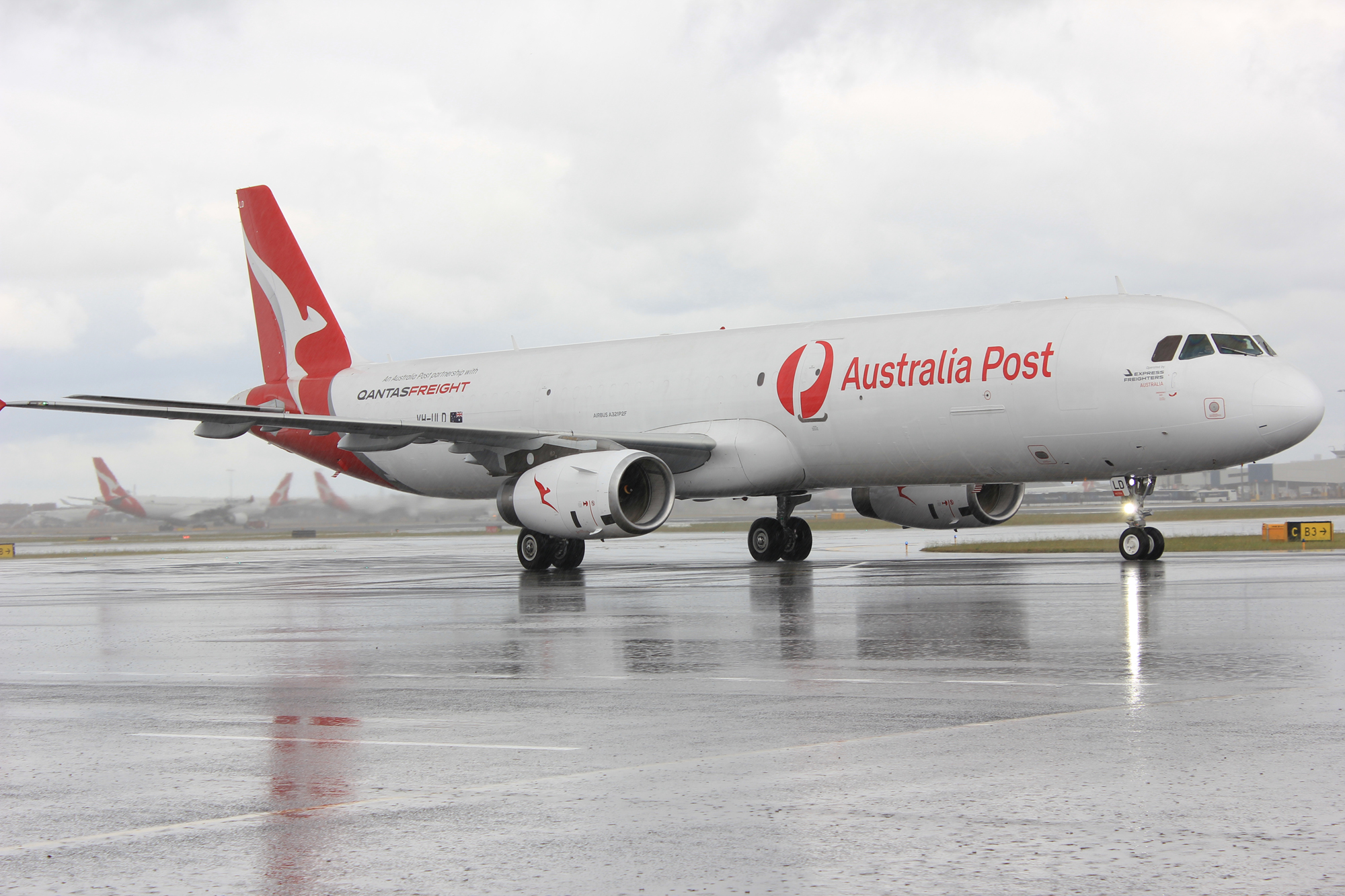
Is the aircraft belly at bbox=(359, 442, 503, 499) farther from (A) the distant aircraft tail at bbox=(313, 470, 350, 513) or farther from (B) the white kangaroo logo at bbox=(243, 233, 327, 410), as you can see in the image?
(A) the distant aircraft tail at bbox=(313, 470, 350, 513)

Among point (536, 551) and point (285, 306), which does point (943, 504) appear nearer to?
point (536, 551)

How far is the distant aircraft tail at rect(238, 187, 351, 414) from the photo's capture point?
3322 centimetres

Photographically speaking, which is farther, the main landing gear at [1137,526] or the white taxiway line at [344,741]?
the main landing gear at [1137,526]

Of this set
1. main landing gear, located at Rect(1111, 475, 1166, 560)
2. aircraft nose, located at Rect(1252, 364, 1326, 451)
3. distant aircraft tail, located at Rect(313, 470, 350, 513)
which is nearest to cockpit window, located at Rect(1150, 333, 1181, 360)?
aircraft nose, located at Rect(1252, 364, 1326, 451)

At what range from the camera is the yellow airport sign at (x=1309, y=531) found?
99.6 ft

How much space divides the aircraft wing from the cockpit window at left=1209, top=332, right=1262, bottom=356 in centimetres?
898

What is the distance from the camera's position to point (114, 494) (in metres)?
95.2

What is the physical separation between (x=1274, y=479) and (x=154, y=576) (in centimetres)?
14168

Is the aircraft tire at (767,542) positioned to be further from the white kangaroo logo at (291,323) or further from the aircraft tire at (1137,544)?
the white kangaroo logo at (291,323)

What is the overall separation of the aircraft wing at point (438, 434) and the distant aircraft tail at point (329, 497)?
27229 mm

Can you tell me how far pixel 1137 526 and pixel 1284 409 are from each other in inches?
125

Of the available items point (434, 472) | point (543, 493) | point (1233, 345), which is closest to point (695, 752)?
point (543, 493)

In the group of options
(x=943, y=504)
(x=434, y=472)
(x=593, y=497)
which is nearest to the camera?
(x=593, y=497)

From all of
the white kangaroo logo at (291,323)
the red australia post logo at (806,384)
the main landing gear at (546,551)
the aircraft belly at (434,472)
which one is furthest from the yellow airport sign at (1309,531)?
the white kangaroo logo at (291,323)
